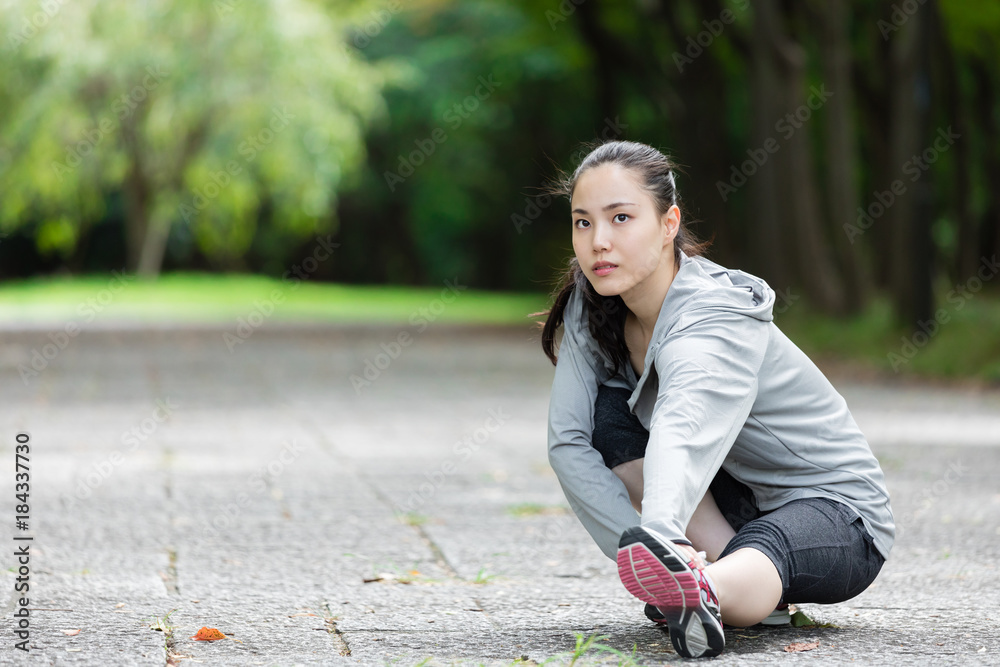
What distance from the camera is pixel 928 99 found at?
13.1 m

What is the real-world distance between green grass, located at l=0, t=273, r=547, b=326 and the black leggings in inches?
745

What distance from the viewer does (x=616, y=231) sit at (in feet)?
10.8

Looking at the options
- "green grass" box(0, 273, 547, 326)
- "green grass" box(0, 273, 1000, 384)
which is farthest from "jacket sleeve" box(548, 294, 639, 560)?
"green grass" box(0, 273, 547, 326)

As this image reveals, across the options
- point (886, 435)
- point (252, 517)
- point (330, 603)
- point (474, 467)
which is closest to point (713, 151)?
point (886, 435)

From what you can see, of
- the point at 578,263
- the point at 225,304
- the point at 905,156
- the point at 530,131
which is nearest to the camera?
the point at 578,263

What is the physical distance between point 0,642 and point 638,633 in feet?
5.18

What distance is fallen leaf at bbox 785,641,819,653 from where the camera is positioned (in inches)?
125

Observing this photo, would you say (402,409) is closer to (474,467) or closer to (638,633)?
(474,467)

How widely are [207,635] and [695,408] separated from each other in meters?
1.35

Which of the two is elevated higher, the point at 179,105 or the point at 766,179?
the point at 766,179

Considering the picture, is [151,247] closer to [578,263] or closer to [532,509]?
[532,509]

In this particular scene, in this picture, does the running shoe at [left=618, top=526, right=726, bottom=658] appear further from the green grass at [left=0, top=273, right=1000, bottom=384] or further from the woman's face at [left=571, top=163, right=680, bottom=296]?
the green grass at [left=0, top=273, right=1000, bottom=384]

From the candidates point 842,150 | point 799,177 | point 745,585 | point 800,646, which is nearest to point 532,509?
point 800,646

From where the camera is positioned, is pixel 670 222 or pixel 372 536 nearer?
pixel 670 222
